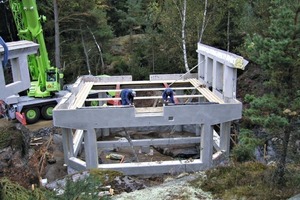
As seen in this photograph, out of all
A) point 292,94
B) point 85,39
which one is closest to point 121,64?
point 85,39

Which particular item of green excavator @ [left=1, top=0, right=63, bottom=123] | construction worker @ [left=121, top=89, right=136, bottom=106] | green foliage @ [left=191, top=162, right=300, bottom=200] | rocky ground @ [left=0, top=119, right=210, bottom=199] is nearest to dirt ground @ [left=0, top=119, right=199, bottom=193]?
rocky ground @ [left=0, top=119, right=210, bottom=199]

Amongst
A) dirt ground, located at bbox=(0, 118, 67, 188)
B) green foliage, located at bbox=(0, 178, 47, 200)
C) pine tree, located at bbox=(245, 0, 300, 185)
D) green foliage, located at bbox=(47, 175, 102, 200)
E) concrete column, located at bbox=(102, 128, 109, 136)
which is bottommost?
concrete column, located at bbox=(102, 128, 109, 136)

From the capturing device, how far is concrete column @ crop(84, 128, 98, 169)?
10344mm

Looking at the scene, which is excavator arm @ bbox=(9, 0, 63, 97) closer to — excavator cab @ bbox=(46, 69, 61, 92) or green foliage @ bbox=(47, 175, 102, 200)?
excavator cab @ bbox=(46, 69, 61, 92)

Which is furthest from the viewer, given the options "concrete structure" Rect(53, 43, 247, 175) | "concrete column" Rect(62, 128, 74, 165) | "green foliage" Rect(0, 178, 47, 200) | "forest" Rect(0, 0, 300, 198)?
"forest" Rect(0, 0, 300, 198)

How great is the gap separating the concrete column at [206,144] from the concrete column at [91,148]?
3601mm

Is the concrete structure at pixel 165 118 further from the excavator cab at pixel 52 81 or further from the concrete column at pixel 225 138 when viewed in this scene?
the excavator cab at pixel 52 81

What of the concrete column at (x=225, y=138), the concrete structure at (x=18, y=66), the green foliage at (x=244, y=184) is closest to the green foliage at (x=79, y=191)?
the concrete structure at (x=18, y=66)

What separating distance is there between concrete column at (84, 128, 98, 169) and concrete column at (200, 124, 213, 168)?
3.60 metres

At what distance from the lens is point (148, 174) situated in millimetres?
11094

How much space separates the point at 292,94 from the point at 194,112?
17.4ft

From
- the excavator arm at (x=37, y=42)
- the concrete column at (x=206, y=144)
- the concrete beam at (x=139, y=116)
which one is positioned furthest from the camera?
the excavator arm at (x=37, y=42)

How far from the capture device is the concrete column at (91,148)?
10.3 m

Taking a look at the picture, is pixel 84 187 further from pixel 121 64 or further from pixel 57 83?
pixel 121 64
